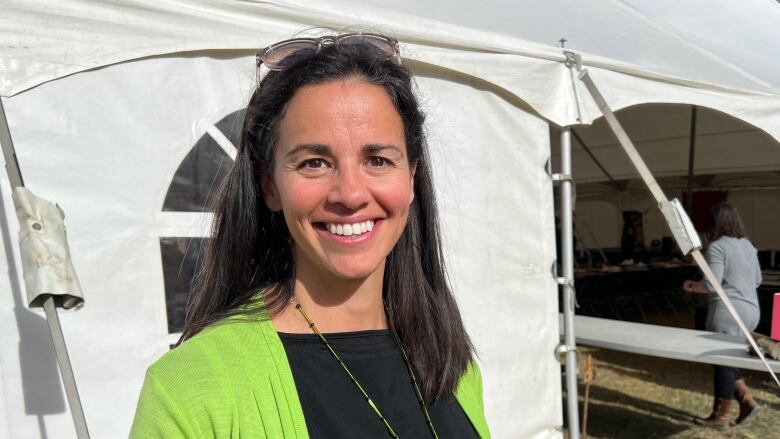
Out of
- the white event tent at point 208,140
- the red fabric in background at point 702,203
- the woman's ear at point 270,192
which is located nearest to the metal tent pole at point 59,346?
the white event tent at point 208,140

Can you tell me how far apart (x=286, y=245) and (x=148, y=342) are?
1.32 meters

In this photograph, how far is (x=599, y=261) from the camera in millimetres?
11305

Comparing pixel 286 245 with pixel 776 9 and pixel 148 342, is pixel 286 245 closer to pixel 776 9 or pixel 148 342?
pixel 148 342

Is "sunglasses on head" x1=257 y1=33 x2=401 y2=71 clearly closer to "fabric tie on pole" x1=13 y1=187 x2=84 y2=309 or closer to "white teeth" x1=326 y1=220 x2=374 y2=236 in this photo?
"white teeth" x1=326 y1=220 x2=374 y2=236

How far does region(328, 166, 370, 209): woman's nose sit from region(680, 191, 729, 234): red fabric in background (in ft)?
34.7

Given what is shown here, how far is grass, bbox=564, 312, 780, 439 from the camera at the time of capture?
16.6 feet

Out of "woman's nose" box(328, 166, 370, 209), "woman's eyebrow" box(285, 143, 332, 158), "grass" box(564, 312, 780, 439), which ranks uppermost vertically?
"woman's eyebrow" box(285, 143, 332, 158)

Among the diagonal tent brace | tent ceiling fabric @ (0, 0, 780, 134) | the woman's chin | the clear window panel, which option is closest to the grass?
the diagonal tent brace

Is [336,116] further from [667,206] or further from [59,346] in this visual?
[667,206]

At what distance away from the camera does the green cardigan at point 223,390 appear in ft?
2.78

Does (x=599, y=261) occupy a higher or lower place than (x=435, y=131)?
lower

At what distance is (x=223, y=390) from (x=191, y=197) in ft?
5.68

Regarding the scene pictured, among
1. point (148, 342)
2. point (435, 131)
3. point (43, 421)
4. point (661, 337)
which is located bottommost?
point (661, 337)

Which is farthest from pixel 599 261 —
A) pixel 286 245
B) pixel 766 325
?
pixel 286 245
